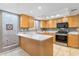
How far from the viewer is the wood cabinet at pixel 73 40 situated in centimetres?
468

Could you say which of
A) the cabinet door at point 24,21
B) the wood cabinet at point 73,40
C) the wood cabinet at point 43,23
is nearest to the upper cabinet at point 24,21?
the cabinet door at point 24,21

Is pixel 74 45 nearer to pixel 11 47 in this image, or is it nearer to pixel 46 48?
pixel 46 48

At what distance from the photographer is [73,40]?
15.9ft

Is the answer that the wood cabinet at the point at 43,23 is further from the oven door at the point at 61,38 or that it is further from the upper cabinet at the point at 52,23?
the oven door at the point at 61,38

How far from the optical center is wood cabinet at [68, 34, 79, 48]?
4.68 meters

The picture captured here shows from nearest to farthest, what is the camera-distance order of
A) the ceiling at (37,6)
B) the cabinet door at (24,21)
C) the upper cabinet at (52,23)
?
the ceiling at (37,6) → the cabinet door at (24,21) → the upper cabinet at (52,23)

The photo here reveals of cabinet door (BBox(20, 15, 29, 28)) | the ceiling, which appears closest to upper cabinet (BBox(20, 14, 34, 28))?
cabinet door (BBox(20, 15, 29, 28))

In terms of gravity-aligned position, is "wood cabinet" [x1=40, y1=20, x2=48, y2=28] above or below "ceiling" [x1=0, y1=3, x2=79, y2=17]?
below

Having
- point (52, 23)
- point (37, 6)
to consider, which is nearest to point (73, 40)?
point (52, 23)

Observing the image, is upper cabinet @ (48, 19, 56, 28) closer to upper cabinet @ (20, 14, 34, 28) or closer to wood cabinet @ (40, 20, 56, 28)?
wood cabinet @ (40, 20, 56, 28)

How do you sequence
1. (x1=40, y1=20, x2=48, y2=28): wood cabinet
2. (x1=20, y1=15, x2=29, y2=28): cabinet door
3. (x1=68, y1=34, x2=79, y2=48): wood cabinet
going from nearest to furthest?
1. (x1=68, y1=34, x2=79, y2=48): wood cabinet
2. (x1=20, y1=15, x2=29, y2=28): cabinet door
3. (x1=40, y1=20, x2=48, y2=28): wood cabinet

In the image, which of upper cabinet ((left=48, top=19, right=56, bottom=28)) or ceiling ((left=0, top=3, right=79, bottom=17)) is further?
upper cabinet ((left=48, top=19, right=56, bottom=28))

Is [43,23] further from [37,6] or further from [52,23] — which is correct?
[37,6]

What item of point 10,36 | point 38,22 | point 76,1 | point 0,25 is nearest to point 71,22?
point 38,22
